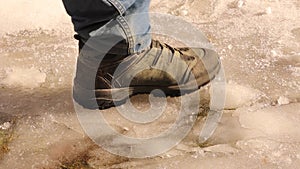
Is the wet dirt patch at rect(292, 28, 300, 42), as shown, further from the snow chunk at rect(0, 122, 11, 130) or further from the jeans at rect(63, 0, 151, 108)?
the snow chunk at rect(0, 122, 11, 130)

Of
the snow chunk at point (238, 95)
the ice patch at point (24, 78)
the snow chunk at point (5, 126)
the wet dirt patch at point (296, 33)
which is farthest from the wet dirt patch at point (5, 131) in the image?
the wet dirt patch at point (296, 33)

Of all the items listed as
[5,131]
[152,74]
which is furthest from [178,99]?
[5,131]

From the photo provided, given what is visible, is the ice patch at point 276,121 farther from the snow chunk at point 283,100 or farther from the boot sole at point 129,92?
the boot sole at point 129,92

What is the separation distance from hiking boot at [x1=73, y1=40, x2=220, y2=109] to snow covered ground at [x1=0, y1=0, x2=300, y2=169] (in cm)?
4

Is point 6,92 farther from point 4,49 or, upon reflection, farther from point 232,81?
point 232,81

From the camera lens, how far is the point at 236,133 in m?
1.24

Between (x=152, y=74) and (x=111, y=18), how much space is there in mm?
218

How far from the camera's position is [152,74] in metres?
1.30

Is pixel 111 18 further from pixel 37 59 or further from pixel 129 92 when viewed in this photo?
pixel 37 59

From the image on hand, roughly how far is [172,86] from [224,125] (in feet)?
0.59

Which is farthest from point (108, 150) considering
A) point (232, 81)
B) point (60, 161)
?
point (232, 81)

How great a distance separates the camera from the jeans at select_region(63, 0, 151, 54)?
1.13 metres

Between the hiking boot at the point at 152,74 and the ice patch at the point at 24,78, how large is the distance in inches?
7.1

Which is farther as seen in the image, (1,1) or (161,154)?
(1,1)
